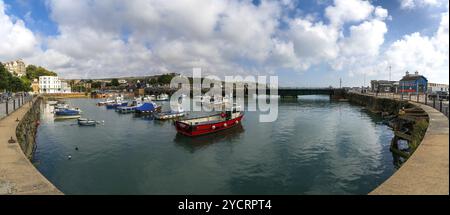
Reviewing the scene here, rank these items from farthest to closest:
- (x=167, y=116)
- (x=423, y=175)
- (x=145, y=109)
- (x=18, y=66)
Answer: (x=18, y=66) < (x=145, y=109) < (x=167, y=116) < (x=423, y=175)

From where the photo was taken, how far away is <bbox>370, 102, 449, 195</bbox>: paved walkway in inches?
368

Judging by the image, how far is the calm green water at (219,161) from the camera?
1872 centimetres

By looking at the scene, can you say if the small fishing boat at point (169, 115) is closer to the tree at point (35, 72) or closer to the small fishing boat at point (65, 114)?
the small fishing boat at point (65, 114)

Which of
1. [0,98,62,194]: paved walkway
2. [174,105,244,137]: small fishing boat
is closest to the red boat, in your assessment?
[174,105,244,137]: small fishing boat

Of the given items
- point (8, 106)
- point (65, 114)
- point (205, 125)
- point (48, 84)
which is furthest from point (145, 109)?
point (48, 84)

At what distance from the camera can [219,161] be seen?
81.7 feet

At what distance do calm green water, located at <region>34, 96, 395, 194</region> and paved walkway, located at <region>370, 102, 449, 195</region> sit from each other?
5003mm

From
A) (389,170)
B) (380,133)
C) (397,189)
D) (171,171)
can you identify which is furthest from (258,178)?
(380,133)

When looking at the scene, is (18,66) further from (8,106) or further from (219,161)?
(219,161)

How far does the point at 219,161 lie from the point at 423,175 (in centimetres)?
1628

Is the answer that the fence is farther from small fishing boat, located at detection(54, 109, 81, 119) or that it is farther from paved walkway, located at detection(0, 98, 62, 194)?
paved walkway, located at detection(0, 98, 62, 194)

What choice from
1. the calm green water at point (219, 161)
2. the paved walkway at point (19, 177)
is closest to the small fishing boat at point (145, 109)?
the calm green water at point (219, 161)
